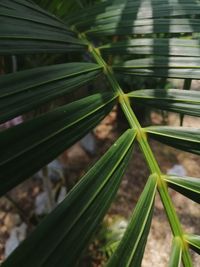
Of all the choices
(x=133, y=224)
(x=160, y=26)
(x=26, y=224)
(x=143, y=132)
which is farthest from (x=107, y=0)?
(x=26, y=224)

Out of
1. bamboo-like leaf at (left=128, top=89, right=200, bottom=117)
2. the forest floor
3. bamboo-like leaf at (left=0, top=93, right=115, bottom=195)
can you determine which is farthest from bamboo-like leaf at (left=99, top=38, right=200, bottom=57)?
the forest floor

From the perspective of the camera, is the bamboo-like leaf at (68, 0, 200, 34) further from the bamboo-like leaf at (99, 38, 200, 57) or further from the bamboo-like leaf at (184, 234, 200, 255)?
the bamboo-like leaf at (184, 234, 200, 255)

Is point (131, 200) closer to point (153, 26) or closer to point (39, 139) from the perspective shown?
point (153, 26)

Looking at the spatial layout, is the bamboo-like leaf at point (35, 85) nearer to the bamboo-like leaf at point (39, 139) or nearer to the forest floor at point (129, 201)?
the bamboo-like leaf at point (39, 139)

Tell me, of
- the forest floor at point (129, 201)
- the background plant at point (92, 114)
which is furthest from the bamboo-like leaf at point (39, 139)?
the forest floor at point (129, 201)

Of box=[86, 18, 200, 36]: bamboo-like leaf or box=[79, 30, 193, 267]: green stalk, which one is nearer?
box=[79, 30, 193, 267]: green stalk

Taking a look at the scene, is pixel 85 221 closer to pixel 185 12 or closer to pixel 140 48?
pixel 140 48
